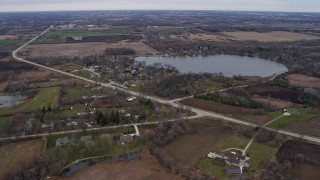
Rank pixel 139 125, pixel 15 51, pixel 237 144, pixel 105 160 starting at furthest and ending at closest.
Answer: pixel 15 51
pixel 139 125
pixel 237 144
pixel 105 160

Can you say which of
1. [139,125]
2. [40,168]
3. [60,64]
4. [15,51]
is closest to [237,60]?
[60,64]

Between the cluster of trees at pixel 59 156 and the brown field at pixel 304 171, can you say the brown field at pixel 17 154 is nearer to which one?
the cluster of trees at pixel 59 156

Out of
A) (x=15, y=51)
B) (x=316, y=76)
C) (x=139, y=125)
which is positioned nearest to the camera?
(x=139, y=125)

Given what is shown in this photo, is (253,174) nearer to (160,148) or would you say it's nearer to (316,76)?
(160,148)

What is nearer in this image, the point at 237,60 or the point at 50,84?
the point at 50,84

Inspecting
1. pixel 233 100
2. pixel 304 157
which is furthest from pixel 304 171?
pixel 233 100

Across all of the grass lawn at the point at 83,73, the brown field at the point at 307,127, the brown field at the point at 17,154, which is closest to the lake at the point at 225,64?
the grass lawn at the point at 83,73

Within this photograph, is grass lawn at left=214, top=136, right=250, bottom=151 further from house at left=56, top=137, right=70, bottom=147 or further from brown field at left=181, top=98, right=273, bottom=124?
house at left=56, top=137, right=70, bottom=147

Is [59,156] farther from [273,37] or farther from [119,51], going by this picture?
[273,37]
